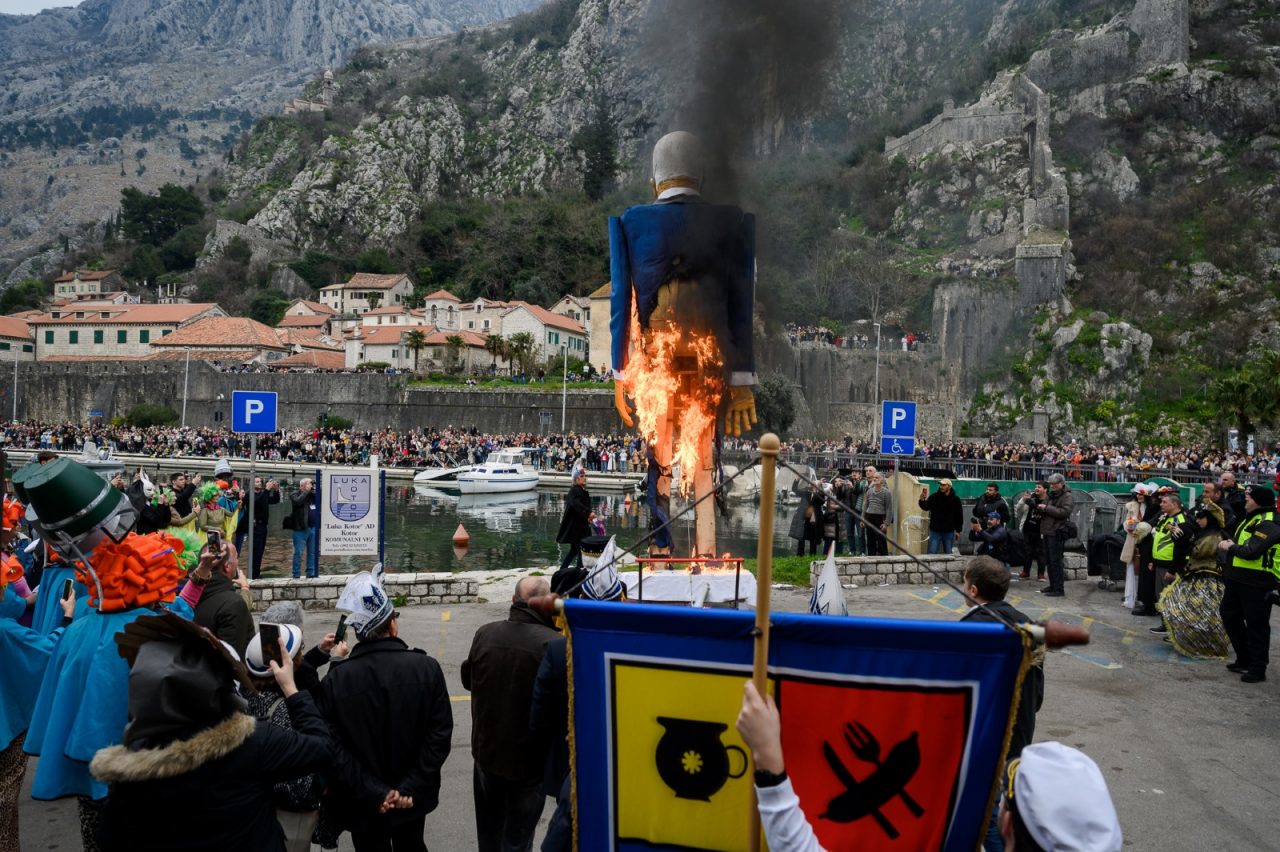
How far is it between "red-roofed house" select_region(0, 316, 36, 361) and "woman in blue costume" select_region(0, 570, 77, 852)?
300 feet

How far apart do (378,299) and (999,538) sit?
86.4 m

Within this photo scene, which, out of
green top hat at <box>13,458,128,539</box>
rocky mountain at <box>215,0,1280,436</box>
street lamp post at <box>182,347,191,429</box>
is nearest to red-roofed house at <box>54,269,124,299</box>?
rocky mountain at <box>215,0,1280,436</box>

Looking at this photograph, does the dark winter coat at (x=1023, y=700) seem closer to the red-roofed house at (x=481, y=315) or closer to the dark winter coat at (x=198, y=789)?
the dark winter coat at (x=198, y=789)

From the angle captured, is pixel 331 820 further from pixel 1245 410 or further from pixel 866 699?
pixel 1245 410

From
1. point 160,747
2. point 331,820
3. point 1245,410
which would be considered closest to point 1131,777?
point 331,820

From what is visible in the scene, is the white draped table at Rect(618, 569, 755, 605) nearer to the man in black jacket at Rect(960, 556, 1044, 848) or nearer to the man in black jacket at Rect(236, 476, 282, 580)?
the man in black jacket at Rect(960, 556, 1044, 848)

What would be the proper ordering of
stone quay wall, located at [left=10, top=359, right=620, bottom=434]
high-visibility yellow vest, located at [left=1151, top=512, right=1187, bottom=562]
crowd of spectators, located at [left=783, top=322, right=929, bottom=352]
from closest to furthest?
1. high-visibility yellow vest, located at [left=1151, top=512, right=1187, bottom=562]
2. stone quay wall, located at [left=10, top=359, right=620, bottom=434]
3. crowd of spectators, located at [left=783, top=322, right=929, bottom=352]

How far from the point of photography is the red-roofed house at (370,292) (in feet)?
301

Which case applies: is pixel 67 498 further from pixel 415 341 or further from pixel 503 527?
pixel 415 341

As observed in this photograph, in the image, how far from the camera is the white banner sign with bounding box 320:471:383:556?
11.9m

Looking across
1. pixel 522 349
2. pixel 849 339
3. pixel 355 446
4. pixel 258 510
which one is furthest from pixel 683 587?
pixel 522 349

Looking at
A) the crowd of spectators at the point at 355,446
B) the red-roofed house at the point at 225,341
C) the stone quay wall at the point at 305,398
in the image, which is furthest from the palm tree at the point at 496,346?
the red-roofed house at the point at 225,341

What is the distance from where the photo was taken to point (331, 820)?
3842 mm

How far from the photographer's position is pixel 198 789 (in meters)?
2.71
